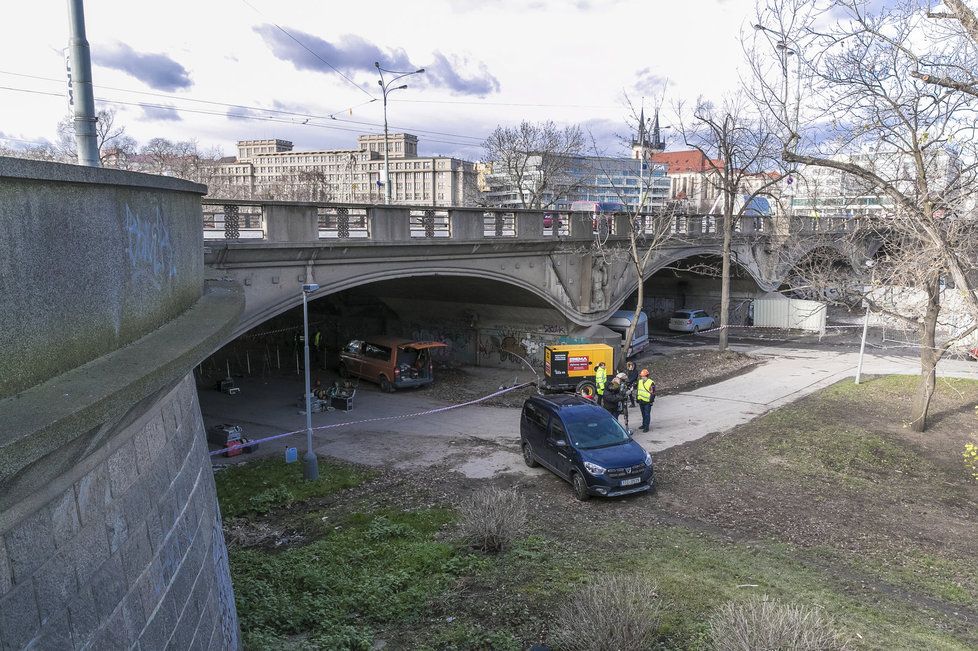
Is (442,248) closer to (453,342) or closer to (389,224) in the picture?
(389,224)

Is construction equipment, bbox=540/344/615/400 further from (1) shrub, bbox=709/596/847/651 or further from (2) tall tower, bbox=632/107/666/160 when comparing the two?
(1) shrub, bbox=709/596/847/651

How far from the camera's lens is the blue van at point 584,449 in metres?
12.0

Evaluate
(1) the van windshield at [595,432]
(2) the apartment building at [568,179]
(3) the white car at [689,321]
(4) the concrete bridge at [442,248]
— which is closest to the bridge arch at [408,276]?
(4) the concrete bridge at [442,248]

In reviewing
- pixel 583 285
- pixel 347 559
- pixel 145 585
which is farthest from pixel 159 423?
pixel 583 285

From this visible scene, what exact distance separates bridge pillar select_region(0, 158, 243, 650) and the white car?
111 ft

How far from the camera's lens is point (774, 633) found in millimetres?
6020

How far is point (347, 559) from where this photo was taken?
969 centimetres

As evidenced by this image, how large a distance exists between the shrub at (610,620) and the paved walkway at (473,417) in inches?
279

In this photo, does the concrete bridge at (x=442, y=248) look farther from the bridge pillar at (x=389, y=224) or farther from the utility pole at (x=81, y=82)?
the utility pole at (x=81, y=82)

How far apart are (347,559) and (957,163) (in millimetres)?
11838

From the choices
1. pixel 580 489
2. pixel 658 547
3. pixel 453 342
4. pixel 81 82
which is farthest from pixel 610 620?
pixel 453 342

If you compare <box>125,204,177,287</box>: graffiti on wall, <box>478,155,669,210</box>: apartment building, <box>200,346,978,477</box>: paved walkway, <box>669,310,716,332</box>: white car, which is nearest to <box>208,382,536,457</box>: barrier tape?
<box>200,346,978,477</box>: paved walkway

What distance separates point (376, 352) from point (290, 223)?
1045cm

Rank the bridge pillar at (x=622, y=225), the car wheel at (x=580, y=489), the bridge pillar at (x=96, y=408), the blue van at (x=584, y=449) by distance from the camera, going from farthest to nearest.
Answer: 1. the bridge pillar at (x=622, y=225)
2. the car wheel at (x=580, y=489)
3. the blue van at (x=584, y=449)
4. the bridge pillar at (x=96, y=408)
